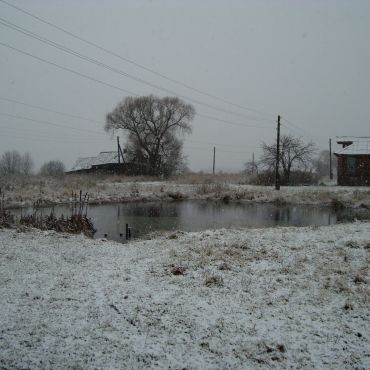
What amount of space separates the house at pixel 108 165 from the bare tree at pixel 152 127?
1.80 meters

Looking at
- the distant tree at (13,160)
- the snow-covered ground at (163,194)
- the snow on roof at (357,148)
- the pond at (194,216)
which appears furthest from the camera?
the distant tree at (13,160)

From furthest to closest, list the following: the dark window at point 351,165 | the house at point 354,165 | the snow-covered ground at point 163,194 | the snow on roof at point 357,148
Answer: the dark window at point 351,165
the snow on roof at point 357,148
the house at point 354,165
the snow-covered ground at point 163,194

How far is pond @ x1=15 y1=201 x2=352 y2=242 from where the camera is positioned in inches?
621

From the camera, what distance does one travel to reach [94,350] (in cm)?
422

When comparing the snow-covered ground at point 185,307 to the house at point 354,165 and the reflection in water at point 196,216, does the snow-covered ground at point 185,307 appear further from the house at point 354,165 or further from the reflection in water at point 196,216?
the house at point 354,165

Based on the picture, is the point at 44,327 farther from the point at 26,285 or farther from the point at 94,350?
the point at 26,285

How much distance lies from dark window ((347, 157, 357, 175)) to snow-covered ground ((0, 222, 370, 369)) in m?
29.6

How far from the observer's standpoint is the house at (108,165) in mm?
54969

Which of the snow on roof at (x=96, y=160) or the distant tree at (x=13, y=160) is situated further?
the distant tree at (x=13, y=160)

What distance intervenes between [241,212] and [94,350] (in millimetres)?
17962

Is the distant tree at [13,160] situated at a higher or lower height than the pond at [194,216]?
higher

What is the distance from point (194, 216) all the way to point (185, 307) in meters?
14.1

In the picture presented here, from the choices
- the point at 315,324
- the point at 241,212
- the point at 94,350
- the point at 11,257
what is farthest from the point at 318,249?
the point at 241,212

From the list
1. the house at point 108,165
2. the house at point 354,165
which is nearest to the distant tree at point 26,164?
the house at point 108,165
